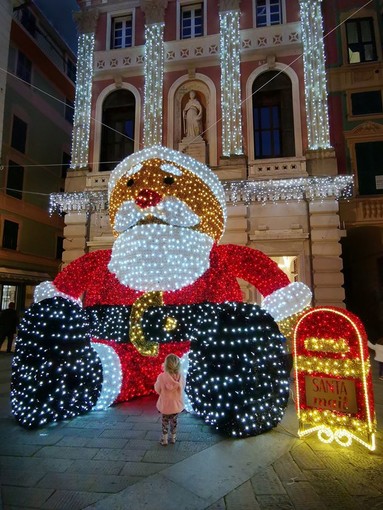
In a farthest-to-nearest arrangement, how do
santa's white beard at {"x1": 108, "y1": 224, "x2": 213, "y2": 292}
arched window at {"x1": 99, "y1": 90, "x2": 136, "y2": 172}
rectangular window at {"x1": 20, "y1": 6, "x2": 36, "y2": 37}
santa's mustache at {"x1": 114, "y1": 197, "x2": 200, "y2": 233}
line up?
rectangular window at {"x1": 20, "y1": 6, "x2": 36, "y2": 37}, arched window at {"x1": 99, "y1": 90, "x2": 136, "y2": 172}, santa's mustache at {"x1": 114, "y1": 197, "x2": 200, "y2": 233}, santa's white beard at {"x1": 108, "y1": 224, "x2": 213, "y2": 292}

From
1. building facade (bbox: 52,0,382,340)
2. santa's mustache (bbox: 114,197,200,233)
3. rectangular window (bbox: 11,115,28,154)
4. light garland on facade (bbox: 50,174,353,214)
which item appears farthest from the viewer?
rectangular window (bbox: 11,115,28,154)

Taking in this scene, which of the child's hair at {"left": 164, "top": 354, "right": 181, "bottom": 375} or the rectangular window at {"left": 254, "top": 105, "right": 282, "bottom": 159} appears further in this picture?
the rectangular window at {"left": 254, "top": 105, "right": 282, "bottom": 159}

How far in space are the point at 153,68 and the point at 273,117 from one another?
4.39 m

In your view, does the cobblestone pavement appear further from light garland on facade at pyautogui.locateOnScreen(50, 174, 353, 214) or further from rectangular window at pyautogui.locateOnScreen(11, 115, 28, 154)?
rectangular window at pyautogui.locateOnScreen(11, 115, 28, 154)

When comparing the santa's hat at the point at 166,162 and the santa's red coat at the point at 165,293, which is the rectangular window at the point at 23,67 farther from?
the santa's red coat at the point at 165,293

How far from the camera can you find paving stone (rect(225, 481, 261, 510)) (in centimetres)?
246

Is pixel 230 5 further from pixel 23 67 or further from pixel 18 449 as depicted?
pixel 18 449

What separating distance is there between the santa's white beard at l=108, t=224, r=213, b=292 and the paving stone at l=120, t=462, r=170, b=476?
1815mm

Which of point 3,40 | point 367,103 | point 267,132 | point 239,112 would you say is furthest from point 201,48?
point 3,40

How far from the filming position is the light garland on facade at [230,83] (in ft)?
36.2

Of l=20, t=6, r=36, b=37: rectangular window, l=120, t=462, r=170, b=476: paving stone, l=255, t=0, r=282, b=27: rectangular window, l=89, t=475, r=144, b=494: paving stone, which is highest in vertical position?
l=20, t=6, r=36, b=37: rectangular window

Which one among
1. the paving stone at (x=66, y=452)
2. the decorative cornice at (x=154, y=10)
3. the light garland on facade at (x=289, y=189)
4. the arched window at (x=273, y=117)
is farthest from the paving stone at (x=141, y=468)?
the decorative cornice at (x=154, y=10)

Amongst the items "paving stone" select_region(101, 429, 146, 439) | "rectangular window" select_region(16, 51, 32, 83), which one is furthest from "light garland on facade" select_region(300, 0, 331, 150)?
"rectangular window" select_region(16, 51, 32, 83)

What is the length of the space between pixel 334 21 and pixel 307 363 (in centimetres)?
1281
